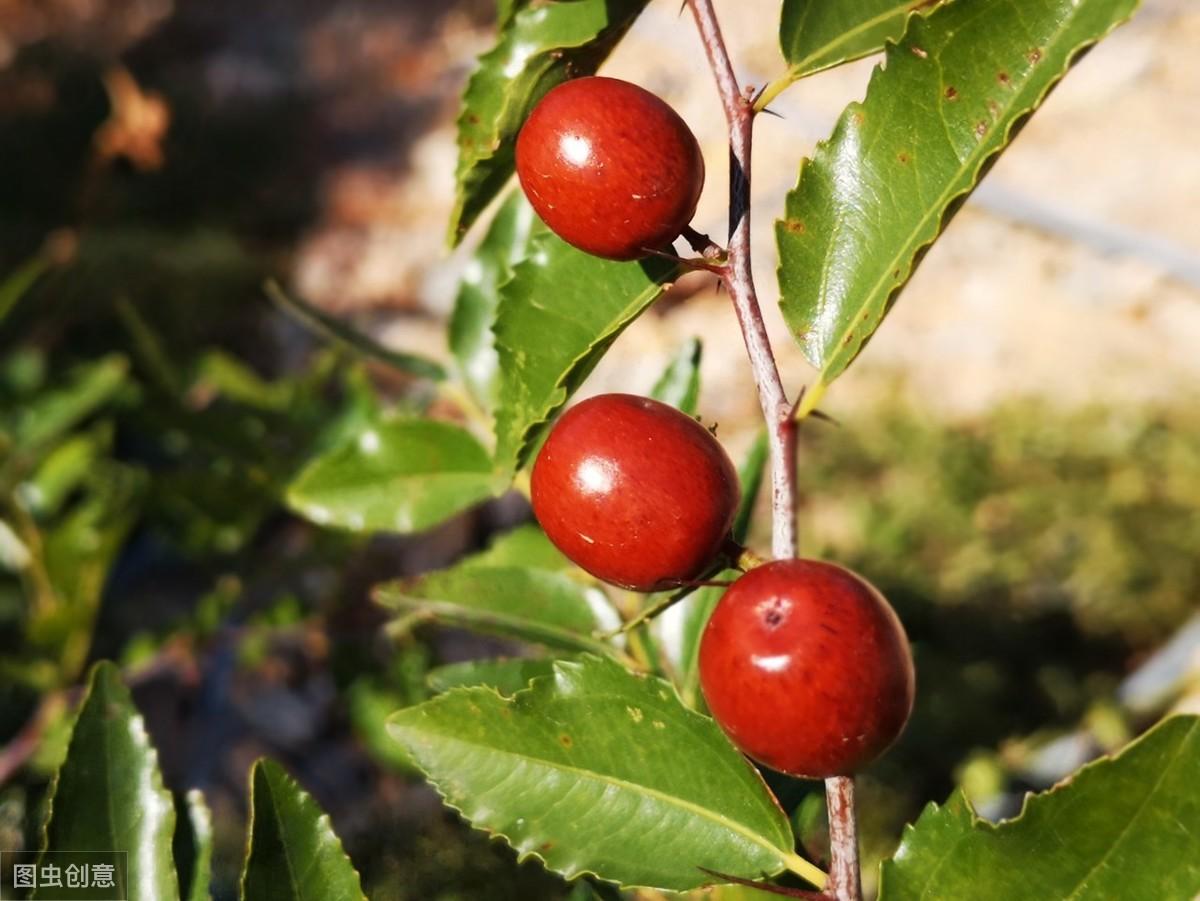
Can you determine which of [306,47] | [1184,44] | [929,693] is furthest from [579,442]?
[306,47]

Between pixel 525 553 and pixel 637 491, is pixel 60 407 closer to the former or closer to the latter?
pixel 525 553

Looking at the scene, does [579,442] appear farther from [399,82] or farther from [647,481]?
[399,82]

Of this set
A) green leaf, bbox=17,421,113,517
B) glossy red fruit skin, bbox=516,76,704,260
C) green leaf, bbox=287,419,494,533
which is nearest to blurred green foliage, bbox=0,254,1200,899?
green leaf, bbox=17,421,113,517

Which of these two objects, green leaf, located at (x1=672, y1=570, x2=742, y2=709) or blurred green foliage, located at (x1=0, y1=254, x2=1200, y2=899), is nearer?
green leaf, located at (x1=672, y1=570, x2=742, y2=709)

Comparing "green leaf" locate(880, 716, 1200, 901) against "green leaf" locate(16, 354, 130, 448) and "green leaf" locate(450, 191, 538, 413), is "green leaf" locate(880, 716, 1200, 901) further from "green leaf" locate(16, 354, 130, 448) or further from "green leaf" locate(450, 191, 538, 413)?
"green leaf" locate(16, 354, 130, 448)

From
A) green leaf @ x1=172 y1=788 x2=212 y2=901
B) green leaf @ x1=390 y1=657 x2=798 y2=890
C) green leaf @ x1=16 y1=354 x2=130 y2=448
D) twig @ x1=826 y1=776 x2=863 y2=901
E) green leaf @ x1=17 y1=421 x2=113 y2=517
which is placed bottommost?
green leaf @ x1=17 y1=421 x2=113 y2=517

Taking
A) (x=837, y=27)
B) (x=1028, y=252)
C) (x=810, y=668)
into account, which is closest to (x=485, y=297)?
(x=837, y=27)
